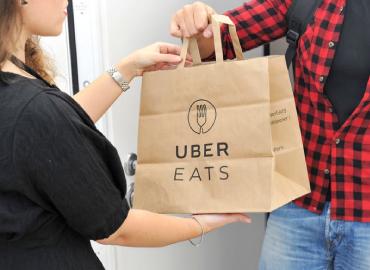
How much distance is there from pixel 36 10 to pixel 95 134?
213 mm

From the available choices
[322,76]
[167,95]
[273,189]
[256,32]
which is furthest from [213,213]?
[256,32]

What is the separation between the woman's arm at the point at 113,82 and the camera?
110 centimetres

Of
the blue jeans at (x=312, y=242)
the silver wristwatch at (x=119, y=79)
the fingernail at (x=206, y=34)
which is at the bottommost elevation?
the blue jeans at (x=312, y=242)

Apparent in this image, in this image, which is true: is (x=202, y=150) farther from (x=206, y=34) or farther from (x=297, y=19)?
(x=297, y=19)

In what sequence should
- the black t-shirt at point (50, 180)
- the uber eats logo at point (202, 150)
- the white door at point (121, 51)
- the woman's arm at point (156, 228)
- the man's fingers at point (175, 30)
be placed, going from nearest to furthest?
the black t-shirt at point (50, 180)
the woman's arm at point (156, 228)
the uber eats logo at point (202, 150)
the man's fingers at point (175, 30)
the white door at point (121, 51)

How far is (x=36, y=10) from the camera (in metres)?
0.77

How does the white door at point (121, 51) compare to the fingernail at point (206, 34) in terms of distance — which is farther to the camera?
the white door at point (121, 51)

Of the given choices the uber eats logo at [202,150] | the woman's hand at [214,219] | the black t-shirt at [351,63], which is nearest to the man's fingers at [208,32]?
the uber eats logo at [202,150]

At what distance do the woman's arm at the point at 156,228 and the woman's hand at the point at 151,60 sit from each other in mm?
334

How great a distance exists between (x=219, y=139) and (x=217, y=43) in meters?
0.19

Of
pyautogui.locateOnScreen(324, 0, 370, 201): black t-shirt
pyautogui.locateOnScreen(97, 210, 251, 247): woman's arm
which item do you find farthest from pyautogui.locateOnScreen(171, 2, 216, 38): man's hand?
pyautogui.locateOnScreen(97, 210, 251, 247): woman's arm

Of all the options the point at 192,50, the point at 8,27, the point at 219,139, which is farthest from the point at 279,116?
the point at 8,27

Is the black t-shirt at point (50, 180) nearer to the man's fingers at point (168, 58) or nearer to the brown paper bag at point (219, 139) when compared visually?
the brown paper bag at point (219, 139)

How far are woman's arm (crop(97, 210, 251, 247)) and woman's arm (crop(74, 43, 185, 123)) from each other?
35cm
